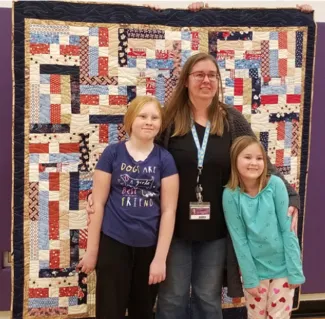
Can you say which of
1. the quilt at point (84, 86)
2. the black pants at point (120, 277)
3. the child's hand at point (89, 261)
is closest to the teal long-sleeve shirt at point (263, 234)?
the black pants at point (120, 277)

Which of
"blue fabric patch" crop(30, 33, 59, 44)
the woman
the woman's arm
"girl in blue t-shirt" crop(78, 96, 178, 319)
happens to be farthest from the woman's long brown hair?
"blue fabric patch" crop(30, 33, 59, 44)

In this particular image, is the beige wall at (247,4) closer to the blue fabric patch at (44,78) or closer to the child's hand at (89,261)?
the blue fabric patch at (44,78)

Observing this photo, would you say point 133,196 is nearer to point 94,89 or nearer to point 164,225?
point 164,225

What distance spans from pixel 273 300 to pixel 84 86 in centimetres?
125

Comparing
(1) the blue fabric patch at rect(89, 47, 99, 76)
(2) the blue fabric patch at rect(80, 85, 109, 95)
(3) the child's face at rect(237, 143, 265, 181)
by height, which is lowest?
(3) the child's face at rect(237, 143, 265, 181)

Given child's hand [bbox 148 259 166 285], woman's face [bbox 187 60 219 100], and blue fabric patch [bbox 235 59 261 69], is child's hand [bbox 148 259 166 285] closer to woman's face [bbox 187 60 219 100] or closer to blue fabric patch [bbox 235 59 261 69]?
woman's face [bbox 187 60 219 100]

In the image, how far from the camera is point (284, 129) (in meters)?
2.31

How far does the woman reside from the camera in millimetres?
1723

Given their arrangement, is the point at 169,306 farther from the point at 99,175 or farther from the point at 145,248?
the point at 99,175

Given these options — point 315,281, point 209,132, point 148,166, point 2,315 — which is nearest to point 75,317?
point 2,315

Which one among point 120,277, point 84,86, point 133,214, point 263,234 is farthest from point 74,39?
point 263,234

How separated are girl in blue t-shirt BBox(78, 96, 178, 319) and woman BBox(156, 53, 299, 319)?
0.25ft

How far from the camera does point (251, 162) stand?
1.70 meters

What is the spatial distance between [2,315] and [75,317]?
399 mm
